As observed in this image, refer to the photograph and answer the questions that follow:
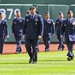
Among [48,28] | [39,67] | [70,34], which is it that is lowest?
[48,28]

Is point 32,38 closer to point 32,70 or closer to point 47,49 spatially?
point 32,70

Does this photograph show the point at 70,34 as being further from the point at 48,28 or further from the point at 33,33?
the point at 48,28

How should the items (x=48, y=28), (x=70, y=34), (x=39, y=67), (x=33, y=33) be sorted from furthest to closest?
(x=48, y=28) < (x=70, y=34) < (x=33, y=33) < (x=39, y=67)

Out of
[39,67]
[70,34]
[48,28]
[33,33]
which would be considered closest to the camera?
[39,67]

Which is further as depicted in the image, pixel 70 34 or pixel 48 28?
pixel 48 28

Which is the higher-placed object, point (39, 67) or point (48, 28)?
point (39, 67)

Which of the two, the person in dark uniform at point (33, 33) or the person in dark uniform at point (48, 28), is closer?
the person in dark uniform at point (33, 33)

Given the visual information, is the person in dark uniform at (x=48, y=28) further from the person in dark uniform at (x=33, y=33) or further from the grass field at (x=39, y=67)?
the person in dark uniform at (x=33, y=33)

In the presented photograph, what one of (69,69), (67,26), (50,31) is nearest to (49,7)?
(50,31)

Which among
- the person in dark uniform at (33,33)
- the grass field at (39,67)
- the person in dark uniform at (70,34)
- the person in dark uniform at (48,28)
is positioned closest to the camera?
the grass field at (39,67)

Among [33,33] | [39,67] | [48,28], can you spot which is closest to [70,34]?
[33,33]

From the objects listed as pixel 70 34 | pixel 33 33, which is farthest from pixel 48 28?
pixel 33 33

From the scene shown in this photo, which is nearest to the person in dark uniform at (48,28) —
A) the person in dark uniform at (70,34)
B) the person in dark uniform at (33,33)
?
the person in dark uniform at (70,34)

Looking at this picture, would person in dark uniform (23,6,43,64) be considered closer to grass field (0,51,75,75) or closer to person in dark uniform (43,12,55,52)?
grass field (0,51,75,75)
